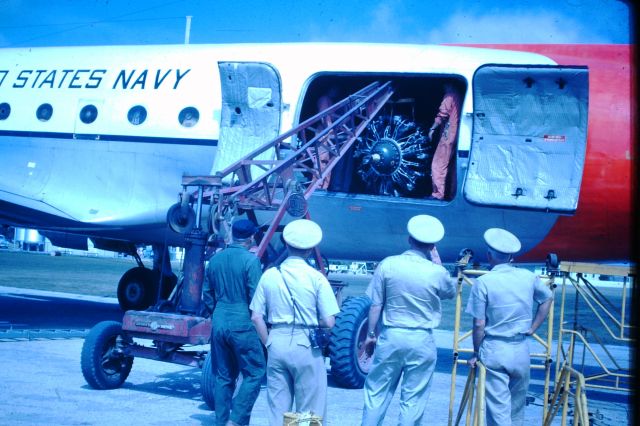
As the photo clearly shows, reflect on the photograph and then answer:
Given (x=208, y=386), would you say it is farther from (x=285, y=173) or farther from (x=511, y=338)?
(x=285, y=173)

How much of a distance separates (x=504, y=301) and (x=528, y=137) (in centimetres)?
509

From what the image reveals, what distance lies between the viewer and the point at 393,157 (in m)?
11.2

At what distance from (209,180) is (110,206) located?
5.51 meters

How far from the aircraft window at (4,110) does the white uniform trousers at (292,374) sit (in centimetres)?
1116

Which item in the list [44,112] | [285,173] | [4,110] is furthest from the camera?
[4,110]

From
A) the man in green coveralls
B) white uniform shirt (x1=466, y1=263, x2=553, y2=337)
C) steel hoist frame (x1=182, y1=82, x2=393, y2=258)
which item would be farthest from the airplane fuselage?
the man in green coveralls

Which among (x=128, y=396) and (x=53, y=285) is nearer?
(x=128, y=396)

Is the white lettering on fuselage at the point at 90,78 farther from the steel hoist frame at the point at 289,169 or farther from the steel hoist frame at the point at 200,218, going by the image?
the steel hoist frame at the point at 200,218

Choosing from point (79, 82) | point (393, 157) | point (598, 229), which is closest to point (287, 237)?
point (393, 157)

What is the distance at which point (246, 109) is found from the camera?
38.7 feet

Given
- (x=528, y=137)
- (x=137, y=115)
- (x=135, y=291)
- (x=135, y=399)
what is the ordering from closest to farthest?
(x=135, y=399) → (x=528, y=137) → (x=137, y=115) → (x=135, y=291)

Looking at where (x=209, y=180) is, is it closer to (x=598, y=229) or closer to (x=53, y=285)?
(x=598, y=229)

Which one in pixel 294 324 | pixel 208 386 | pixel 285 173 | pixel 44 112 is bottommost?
pixel 208 386

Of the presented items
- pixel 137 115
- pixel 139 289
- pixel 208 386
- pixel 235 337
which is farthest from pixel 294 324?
pixel 139 289
